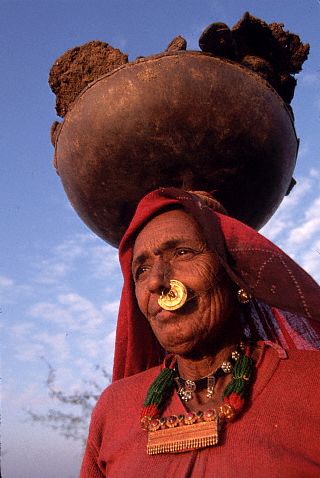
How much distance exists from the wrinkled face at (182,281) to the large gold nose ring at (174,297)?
0.09ft

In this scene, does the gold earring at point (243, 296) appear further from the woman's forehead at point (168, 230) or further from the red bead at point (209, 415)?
the red bead at point (209, 415)

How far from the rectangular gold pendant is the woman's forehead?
82 centimetres

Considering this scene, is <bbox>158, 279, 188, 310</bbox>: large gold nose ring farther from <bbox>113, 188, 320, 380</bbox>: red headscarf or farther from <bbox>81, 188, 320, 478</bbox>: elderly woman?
<bbox>113, 188, 320, 380</bbox>: red headscarf

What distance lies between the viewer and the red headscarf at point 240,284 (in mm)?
2105

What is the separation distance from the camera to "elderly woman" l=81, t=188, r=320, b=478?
1931mm

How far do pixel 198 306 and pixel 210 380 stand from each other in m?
0.35

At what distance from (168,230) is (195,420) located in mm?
858

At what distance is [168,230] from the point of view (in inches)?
96.7

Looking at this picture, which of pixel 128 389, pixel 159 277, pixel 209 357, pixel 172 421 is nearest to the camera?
pixel 172 421

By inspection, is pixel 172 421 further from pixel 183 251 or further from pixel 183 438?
pixel 183 251

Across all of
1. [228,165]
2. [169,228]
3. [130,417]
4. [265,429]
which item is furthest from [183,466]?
[228,165]

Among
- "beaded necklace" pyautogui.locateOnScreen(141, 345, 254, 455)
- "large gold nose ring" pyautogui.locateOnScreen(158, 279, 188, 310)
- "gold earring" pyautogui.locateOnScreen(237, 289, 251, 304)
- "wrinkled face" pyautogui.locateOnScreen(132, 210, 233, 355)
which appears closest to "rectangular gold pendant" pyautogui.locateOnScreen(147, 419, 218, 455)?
"beaded necklace" pyautogui.locateOnScreen(141, 345, 254, 455)

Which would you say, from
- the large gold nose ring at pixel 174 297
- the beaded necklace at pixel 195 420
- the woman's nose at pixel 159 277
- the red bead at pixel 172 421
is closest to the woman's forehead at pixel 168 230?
the woman's nose at pixel 159 277

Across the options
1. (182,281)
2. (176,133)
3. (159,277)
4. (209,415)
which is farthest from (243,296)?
(176,133)
